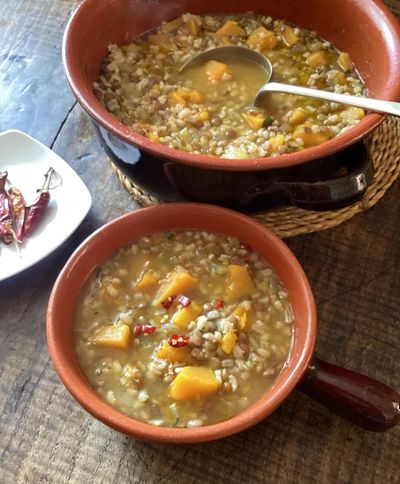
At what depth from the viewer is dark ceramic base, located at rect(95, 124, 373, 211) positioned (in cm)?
148

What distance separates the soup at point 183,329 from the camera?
53.1 inches

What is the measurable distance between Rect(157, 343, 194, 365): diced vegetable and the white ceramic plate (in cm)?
46

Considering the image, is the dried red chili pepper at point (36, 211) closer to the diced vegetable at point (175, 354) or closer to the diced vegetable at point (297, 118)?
the diced vegetable at point (175, 354)

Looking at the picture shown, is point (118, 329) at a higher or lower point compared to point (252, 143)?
lower

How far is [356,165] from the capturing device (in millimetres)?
1538

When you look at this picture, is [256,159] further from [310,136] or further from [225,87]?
[225,87]

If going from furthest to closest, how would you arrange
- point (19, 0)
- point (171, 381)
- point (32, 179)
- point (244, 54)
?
1. point (19, 0)
2. point (244, 54)
3. point (32, 179)
4. point (171, 381)

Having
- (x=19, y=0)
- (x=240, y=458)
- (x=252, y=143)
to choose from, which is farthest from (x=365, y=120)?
(x=19, y=0)

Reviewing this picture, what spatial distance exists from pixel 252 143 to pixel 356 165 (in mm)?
293

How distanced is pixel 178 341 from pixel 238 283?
199 millimetres

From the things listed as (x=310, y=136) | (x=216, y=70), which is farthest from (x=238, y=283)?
(x=216, y=70)

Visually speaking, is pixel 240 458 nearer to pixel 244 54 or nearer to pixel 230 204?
pixel 230 204

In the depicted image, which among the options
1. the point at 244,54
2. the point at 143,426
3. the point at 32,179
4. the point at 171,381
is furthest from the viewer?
the point at 244,54

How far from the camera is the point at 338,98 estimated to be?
1.65 m
